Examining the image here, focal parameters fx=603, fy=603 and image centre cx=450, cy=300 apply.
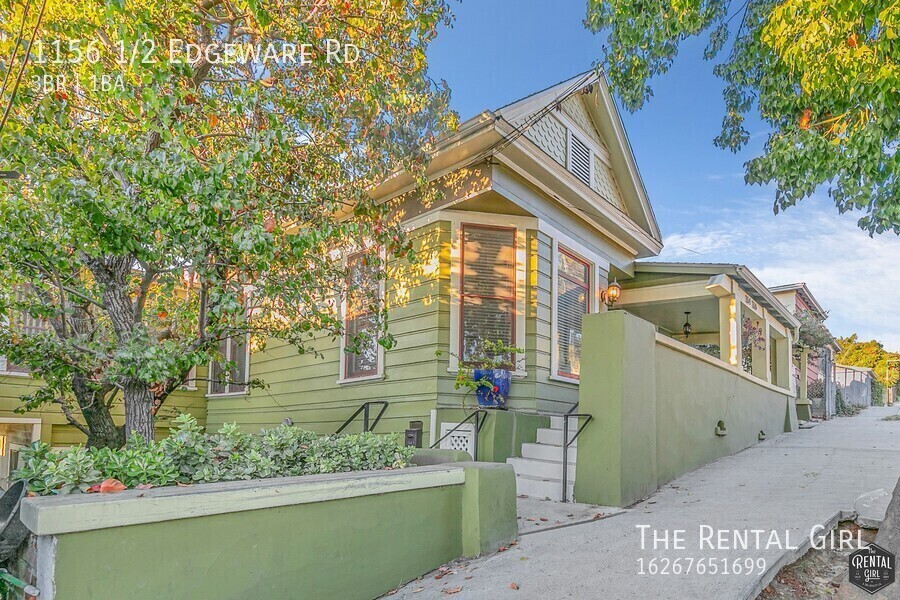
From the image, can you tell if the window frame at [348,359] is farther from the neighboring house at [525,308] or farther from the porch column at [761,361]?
the porch column at [761,361]

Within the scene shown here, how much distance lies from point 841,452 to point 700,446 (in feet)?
9.18

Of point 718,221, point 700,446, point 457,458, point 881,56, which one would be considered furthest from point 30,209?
point 718,221

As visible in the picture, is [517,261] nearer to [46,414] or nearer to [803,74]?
[803,74]

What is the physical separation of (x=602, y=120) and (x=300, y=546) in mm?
8526

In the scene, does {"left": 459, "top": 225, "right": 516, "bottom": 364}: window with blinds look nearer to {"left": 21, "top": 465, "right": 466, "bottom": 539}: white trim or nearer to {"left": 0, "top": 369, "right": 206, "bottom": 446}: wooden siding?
{"left": 21, "top": 465, "right": 466, "bottom": 539}: white trim

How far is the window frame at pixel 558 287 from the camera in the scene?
8.20 m

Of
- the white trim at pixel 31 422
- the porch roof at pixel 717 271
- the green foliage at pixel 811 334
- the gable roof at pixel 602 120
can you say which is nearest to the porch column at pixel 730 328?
the porch roof at pixel 717 271

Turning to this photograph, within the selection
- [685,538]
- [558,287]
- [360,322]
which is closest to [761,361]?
[558,287]

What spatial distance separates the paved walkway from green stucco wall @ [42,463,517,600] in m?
0.22

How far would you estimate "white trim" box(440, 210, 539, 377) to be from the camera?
7.58 meters

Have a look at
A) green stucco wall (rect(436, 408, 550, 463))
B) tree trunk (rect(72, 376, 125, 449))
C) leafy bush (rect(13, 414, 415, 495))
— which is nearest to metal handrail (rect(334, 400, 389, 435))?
green stucco wall (rect(436, 408, 550, 463))

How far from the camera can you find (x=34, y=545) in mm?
2604

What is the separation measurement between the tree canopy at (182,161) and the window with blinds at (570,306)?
9.26 ft

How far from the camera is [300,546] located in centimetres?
331
